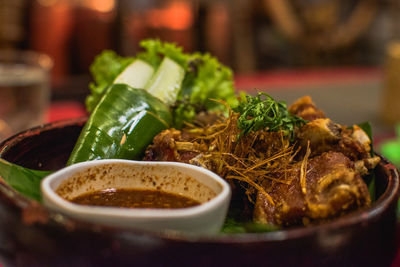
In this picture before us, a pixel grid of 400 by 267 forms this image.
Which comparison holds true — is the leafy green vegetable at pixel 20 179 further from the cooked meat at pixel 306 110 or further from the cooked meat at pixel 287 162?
the cooked meat at pixel 306 110

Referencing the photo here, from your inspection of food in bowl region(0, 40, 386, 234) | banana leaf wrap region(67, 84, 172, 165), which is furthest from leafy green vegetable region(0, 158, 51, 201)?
banana leaf wrap region(67, 84, 172, 165)

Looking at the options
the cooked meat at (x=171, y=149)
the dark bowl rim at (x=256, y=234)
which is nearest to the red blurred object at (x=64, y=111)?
the cooked meat at (x=171, y=149)

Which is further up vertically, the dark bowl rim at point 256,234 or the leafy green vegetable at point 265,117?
the leafy green vegetable at point 265,117

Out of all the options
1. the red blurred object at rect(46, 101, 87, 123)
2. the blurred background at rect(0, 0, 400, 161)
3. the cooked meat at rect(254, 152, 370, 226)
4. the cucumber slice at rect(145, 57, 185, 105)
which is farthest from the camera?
the blurred background at rect(0, 0, 400, 161)

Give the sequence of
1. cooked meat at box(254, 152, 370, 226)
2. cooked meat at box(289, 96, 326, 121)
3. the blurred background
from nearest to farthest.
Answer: cooked meat at box(254, 152, 370, 226) < cooked meat at box(289, 96, 326, 121) < the blurred background

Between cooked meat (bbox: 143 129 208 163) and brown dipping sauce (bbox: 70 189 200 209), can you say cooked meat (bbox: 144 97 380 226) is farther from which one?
brown dipping sauce (bbox: 70 189 200 209)
